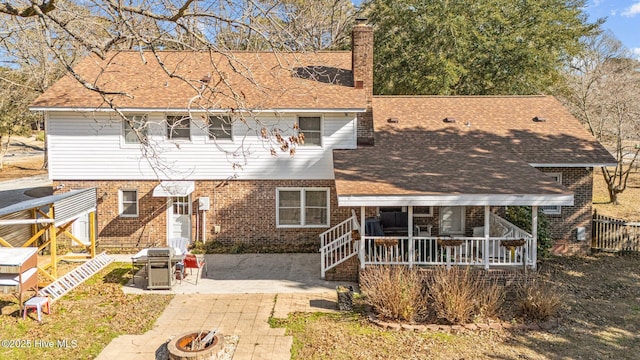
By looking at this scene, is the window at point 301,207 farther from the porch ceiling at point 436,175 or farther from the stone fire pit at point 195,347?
the stone fire pit at point 195,347

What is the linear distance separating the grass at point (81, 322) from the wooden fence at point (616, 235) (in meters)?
13.9

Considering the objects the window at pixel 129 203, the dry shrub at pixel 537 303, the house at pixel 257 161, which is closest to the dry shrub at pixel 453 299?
the dry shrub at pixel 537 303

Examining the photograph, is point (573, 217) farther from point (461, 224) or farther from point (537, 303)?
point (537, 303)

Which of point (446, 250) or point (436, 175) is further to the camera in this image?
point (436, 175)

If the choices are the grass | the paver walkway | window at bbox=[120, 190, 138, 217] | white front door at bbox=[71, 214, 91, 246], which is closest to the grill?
the grass

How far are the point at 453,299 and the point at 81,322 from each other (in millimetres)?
7516

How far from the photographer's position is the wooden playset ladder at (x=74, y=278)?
414 inches

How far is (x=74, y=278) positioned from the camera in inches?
455

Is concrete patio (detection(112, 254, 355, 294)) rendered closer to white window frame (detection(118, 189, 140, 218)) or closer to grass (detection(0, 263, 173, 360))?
grass (detection(0, 263, 173, 360))

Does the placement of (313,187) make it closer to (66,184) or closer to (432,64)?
(66,184)

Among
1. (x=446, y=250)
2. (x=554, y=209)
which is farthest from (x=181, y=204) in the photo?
(x=554, y=209)

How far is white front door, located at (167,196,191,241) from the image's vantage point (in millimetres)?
15742

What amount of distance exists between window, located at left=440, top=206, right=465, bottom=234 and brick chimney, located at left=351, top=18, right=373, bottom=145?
3648mm

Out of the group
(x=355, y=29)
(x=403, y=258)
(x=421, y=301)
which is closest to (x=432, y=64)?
(x=355, y=29)
